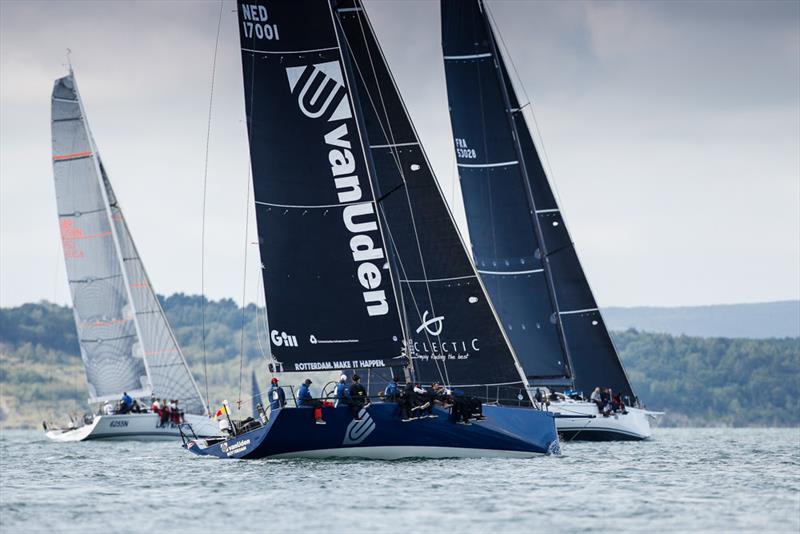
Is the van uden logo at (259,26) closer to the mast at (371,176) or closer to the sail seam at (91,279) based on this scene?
the mast at (371,176)

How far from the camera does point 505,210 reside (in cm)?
4606

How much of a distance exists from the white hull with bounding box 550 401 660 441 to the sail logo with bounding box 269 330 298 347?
45.5 feet

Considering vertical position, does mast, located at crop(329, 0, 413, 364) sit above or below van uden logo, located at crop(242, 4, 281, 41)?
below

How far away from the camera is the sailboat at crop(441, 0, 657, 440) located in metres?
45.2

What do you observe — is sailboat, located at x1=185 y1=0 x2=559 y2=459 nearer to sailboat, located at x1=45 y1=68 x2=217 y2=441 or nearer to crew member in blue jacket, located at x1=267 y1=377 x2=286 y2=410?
crew member in blue jacket, located at x1=267 y1=377 x2=286 y2=410

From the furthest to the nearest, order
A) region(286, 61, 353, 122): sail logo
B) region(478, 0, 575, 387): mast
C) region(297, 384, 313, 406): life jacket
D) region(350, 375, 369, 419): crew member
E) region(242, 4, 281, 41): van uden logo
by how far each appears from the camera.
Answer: region(478, 0, 575, 387): mast < region(242, 4, 281, 41): van uden logo < region(286, 61, 353, 122): sail logo < region(297, 384, 313, 406): life jacket < region(350, 375, 369, 419): crew member

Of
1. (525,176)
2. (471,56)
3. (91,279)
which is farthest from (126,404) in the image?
(471,56)

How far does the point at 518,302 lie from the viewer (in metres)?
45.6

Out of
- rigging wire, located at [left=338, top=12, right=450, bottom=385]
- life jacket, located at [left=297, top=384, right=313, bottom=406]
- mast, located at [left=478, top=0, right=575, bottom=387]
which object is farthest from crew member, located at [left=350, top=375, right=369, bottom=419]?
mast, located at [left=478, top=0, right=575, bottom=387]

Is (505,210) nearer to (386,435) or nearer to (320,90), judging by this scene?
(320,90)

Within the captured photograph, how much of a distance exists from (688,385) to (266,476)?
456ft

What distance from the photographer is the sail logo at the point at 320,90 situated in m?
32.4

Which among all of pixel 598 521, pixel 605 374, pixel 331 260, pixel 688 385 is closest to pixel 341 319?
pixel 331 260

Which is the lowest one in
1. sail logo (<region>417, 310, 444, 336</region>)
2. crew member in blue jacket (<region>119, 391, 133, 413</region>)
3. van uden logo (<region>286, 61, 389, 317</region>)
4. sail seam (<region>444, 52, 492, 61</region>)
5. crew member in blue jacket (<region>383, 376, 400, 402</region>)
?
crew member in blue jacket (<region>383, 376, 400, 402</region>)
